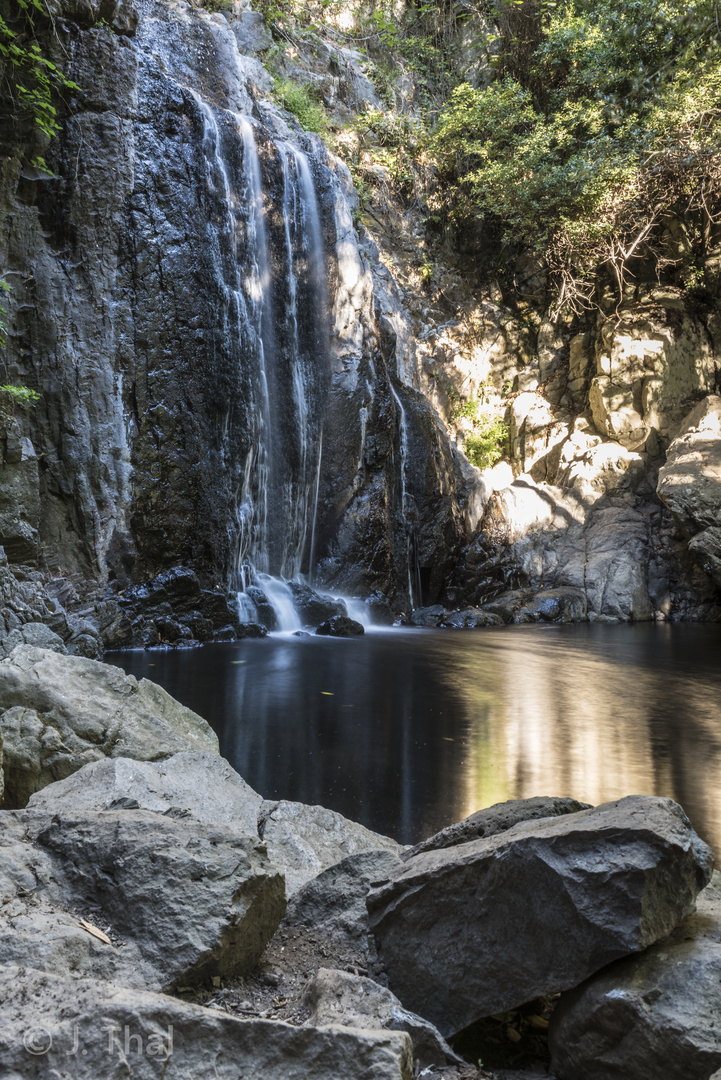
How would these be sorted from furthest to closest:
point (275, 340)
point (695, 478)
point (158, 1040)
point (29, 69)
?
point (695, 478) → point (275, 340) → point (29, 69) → point (158, 1040)

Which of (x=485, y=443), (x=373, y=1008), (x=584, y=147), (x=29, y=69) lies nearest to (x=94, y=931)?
(x=373, y=1008)

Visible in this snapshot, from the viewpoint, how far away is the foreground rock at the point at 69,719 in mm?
3619

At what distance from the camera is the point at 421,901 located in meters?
2.08

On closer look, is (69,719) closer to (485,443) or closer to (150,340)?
(150,340)

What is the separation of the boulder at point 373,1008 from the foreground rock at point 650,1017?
31cm

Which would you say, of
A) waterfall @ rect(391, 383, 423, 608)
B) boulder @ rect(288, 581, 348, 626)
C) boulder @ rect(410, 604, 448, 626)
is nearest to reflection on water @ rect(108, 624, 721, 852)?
boulder @ rect(288, 581, 348, 626)

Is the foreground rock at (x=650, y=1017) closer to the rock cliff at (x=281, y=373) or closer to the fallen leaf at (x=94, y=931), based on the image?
the fallen leaf at (x=94, y=931)

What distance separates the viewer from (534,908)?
1903 mm

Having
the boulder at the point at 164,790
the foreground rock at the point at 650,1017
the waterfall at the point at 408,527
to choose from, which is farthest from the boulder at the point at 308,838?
the waterfall at the point at 408,527

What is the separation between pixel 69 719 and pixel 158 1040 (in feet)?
9.33

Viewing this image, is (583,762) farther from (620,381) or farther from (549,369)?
(549,369)

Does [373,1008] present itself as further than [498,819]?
No

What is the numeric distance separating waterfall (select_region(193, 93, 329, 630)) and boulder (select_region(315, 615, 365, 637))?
63 centimetres

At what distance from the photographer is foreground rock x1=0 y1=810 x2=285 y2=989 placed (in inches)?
66.6
